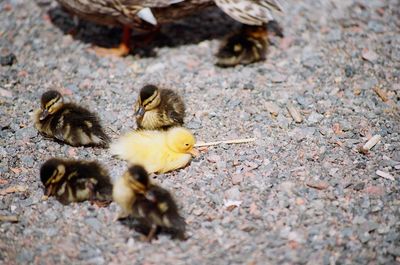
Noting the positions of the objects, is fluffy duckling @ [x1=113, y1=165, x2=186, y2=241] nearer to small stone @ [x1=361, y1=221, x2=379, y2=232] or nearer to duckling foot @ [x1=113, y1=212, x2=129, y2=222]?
duckling foot @ [x1=113, y1=212, x2=129, y2=222]

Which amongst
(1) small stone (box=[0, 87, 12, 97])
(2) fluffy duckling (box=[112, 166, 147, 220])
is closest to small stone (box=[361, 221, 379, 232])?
(2) fluffy duckling (box=[112, 166, 147, 220])

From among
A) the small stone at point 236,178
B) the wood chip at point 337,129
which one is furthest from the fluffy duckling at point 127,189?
the wood chip at point 337,129

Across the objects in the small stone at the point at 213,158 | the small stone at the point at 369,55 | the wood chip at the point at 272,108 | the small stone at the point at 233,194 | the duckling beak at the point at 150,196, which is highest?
the duckling beak at the point at 150,196

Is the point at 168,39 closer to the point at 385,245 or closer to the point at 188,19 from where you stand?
the point at 188,19

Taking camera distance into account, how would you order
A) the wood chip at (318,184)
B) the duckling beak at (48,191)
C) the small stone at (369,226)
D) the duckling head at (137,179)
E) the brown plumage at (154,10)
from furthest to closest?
the brown plumage at (154,10) < the wood chip at (318,184) < the duckling beak at (48,191) < the small stone at (369,226) < the duckling head at (137,179)

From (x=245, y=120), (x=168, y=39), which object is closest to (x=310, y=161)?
(x=245, y=120)

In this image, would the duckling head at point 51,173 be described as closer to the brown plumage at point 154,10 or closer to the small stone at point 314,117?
the brown plumage at point 154,10
